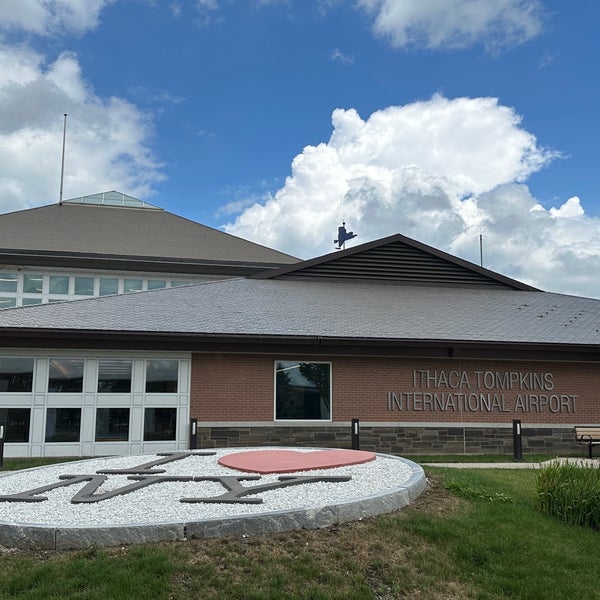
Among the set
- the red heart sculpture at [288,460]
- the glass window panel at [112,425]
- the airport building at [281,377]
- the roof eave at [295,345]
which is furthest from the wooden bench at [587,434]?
the glass window panel at [112,425]

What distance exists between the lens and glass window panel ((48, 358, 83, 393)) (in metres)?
14.5

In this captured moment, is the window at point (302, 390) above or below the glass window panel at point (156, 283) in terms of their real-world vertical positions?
below

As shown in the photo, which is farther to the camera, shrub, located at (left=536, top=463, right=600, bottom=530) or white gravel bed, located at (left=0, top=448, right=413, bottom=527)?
shrub, located at (left=536, top=463, right=600, bottom=530)

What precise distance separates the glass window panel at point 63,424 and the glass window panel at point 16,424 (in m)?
0.44

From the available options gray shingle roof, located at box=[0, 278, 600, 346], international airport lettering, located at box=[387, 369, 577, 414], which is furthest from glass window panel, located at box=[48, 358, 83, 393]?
international airport lettering, located at box=[387, 369, 577, 414]

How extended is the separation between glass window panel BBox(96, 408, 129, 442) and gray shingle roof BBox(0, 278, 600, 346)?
199cm

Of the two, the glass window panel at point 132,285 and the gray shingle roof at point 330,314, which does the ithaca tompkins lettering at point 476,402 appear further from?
the glass window panel at point 132,285

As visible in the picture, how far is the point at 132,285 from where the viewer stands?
2477 centimetres

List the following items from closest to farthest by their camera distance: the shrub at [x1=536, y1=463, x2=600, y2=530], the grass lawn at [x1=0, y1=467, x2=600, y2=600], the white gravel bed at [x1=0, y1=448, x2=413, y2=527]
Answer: the grass lawn at [x1=0, y1=467, x2=600, y2=600] < the white gravel bed at [x1=0, y1=448, x2=413, y2=527] < the shrub at [x1=536, y1=463, x2=600, y2=530]

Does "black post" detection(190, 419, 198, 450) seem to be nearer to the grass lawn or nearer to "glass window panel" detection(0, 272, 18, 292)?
the grass lawn

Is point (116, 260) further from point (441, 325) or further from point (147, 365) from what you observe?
point (441, 325)

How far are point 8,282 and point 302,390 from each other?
14.4 m

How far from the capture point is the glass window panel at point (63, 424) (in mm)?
14352

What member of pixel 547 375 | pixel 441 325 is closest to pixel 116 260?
pixel 441 325
